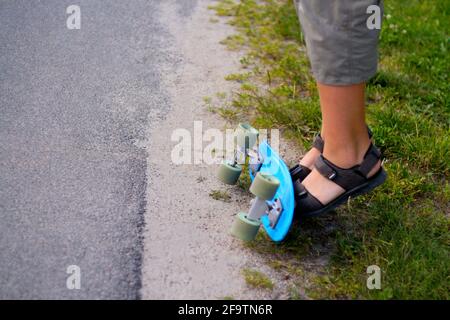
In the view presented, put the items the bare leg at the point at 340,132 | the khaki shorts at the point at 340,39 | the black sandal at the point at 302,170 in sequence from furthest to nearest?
1. the black sandal at the point at 302,170
2. the bare leg at the point at 340,132
3. the khaki shorts at the point at 340,39

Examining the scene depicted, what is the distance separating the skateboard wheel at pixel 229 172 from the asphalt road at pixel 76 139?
0.31 metres

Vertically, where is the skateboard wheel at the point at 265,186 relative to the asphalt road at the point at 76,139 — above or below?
above

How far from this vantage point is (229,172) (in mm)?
2404

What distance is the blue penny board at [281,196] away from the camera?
212 cm

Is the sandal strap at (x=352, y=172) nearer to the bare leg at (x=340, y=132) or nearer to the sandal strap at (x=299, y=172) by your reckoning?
the bare leg at (x=340, y=132)

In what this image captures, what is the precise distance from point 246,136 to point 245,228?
0.41 m

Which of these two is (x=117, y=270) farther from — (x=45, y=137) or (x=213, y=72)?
(x=213, y=72)

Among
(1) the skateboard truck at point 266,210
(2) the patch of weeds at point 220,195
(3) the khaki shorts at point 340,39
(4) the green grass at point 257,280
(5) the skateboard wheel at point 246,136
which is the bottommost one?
(2) the patch of weeds at point 220,195

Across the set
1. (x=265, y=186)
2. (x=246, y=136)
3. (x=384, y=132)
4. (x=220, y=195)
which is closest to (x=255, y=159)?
(x=246, y=136)

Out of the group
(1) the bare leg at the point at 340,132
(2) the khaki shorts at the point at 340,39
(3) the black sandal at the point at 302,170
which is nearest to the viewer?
(2) the khaki shorts at the point at 340,39

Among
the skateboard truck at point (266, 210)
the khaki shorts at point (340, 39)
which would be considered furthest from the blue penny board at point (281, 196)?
the khaki shorts at point (340, 39)

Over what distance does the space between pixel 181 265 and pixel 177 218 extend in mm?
264

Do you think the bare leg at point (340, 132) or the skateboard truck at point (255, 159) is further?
the skateboard truck at point (255, 159)
